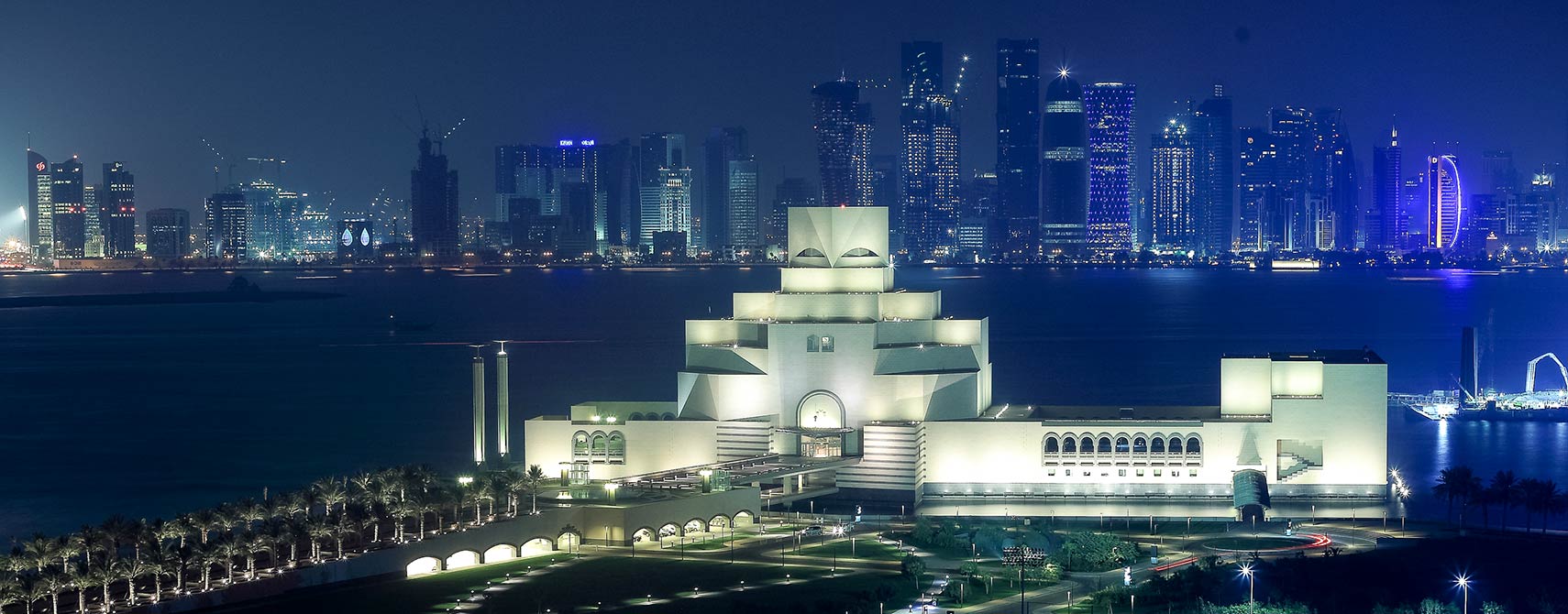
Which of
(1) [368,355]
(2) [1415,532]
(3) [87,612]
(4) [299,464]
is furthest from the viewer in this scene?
(1) [368,355]

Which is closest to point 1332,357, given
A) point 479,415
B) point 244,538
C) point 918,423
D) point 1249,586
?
point 918,423

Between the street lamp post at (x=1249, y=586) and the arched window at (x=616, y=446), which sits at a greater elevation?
the arched window at (x=616, y=446)

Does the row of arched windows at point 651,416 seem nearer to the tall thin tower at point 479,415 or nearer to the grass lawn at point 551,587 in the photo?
the tall thin tower at point 479,415

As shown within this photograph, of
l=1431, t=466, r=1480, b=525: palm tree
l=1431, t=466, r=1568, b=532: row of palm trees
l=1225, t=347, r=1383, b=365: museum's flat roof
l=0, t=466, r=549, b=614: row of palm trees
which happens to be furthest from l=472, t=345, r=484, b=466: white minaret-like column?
l=1431, t=466, r=1568, b=532: row of palm trees

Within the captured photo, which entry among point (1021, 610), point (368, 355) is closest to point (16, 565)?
point (1021, 610)

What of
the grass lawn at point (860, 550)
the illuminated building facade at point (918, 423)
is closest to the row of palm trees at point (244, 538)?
the illuminated building facade at point (918, 423)

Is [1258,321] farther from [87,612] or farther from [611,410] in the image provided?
[87,612]
